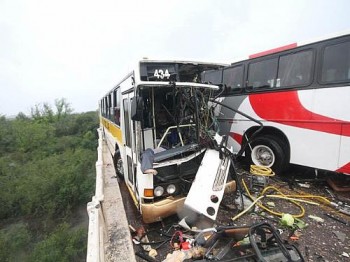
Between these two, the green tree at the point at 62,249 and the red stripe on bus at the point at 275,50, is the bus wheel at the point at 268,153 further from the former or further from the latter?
the green tree at the point at 62,249

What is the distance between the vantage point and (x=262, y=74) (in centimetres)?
556

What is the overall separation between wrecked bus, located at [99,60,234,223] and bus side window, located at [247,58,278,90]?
1.63 m

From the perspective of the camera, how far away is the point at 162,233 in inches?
147

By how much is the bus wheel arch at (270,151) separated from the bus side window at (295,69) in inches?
50.3

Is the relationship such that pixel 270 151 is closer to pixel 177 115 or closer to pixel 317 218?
pixel 317 218

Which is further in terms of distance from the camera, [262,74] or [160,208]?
[262,74]

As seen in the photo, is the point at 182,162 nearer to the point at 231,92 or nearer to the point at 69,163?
the point at 231,92

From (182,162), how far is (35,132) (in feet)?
121

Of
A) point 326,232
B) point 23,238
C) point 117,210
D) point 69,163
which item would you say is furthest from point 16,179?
point 326,232

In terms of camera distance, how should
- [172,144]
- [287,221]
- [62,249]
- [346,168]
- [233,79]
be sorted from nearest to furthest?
1. [287,221]
2. [346,168]
3. [172,144]
4. [233,79]
5. [62,249]

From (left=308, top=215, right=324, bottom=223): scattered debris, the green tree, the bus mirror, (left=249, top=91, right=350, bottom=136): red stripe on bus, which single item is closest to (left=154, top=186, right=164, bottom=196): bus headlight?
the bus mirror

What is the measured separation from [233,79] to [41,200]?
681 inches

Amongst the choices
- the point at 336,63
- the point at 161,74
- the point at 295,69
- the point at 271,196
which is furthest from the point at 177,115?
the point at 336,63

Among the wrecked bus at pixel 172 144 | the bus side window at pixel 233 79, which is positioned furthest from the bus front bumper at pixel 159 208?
the bus side window at pixel 233 79
